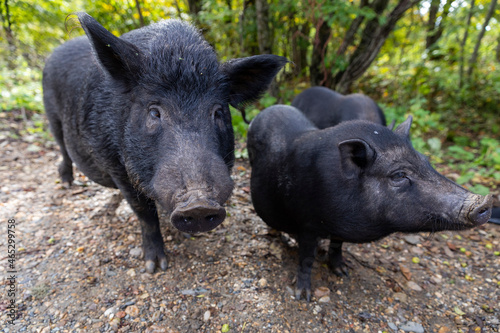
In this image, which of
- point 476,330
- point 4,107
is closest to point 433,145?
point 476,330

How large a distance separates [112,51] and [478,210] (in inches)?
109

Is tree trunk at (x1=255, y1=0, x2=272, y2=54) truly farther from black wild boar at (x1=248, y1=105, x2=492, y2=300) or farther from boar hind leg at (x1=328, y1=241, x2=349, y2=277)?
boar hind leg at (x1=328, y1=241, x2=349, y2=277)

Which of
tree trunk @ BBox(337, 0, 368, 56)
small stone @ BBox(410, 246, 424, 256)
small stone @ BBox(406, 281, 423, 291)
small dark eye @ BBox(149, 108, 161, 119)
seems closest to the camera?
small dark eye @ BBox(149, 108, 161, 119)

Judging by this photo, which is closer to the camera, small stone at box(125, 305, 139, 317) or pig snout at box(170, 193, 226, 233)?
pig snout at box(170, 193, 226, 233)

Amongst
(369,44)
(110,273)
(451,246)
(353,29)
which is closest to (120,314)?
(110,273)

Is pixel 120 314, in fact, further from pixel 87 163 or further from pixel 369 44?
pixel 369 44

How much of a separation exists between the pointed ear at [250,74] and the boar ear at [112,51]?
69 cm

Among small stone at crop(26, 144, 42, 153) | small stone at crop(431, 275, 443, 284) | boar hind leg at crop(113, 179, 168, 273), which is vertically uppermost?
boar hind leg at crop(113, 179, 168, 273)

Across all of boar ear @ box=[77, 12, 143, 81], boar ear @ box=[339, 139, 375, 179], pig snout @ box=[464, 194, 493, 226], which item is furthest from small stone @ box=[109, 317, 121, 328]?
pig snout @ box=[464, 194, 493, 226]

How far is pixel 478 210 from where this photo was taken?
2.20 meters

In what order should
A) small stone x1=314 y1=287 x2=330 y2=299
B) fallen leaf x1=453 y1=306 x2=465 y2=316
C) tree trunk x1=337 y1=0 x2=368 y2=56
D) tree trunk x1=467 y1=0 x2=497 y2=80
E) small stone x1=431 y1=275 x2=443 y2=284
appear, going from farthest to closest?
tree trunk x1=467 y1=0 x2=497 y2=80, tree trunk x1=337 y1=0 x2=368 y2=56, small stone x1=431 y1=275 x2=443 y2=284, small stone x1=314 y1=287 x2=330 y2=299, fallen leaf x1=453 y1=306 x2=465 y2=316

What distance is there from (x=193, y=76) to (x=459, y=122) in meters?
7.48

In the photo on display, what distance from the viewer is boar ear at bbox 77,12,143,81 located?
2.26 meters

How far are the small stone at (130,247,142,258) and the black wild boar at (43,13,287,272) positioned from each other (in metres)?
0.22
